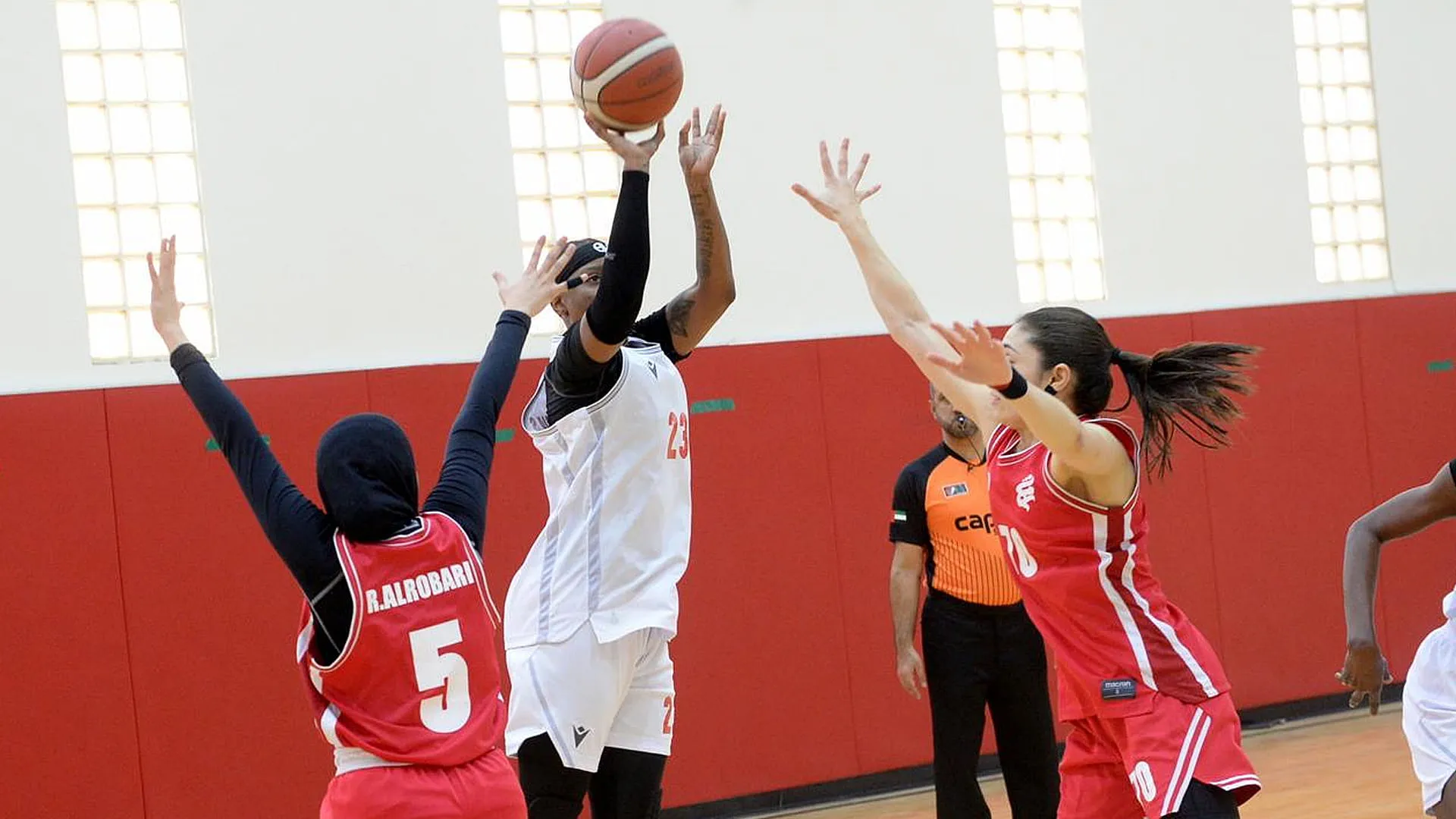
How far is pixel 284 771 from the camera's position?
7.17 meters

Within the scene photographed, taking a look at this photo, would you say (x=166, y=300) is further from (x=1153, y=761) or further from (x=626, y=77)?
(x=1153, y=761)

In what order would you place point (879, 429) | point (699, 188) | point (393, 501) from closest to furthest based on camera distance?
point (393, 501) < point (699, 188) < point (879, 429)

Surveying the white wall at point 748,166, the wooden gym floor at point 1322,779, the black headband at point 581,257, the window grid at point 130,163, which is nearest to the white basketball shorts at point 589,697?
the black headband at point 581,257

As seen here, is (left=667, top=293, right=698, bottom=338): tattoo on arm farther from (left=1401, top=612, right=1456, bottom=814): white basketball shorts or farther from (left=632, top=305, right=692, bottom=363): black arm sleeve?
(left=1401, top=612, right=1456, bottom=814): white basketball shorts

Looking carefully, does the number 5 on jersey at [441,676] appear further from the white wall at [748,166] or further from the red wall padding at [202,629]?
the white wall at [748,166]

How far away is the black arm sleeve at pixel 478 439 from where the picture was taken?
10.5ft

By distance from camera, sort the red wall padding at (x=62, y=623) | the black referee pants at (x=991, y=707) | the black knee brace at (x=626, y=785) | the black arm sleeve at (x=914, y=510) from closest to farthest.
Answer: the black knee brace at (x=626, y=785), the black referee pants at (x=991, y=707), the black arm sleeve at (x=914, y=510), the red wall padding at (x=62, y=623)

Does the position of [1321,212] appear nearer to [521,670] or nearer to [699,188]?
[699,188]

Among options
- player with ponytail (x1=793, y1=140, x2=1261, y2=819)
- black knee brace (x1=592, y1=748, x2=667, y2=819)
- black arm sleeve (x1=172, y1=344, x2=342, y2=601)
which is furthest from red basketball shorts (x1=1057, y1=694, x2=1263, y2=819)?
black arm sleeve (x1=172, y1=344, x2=342, y2=601)

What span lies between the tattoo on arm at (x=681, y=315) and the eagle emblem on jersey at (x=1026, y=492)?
3.36 ft

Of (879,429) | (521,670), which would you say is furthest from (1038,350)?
(879,429)

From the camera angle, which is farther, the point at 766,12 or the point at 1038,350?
the point at 766,12

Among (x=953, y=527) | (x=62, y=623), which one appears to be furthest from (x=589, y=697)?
(x=62, y=623)

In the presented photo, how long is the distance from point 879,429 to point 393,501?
5.66m
